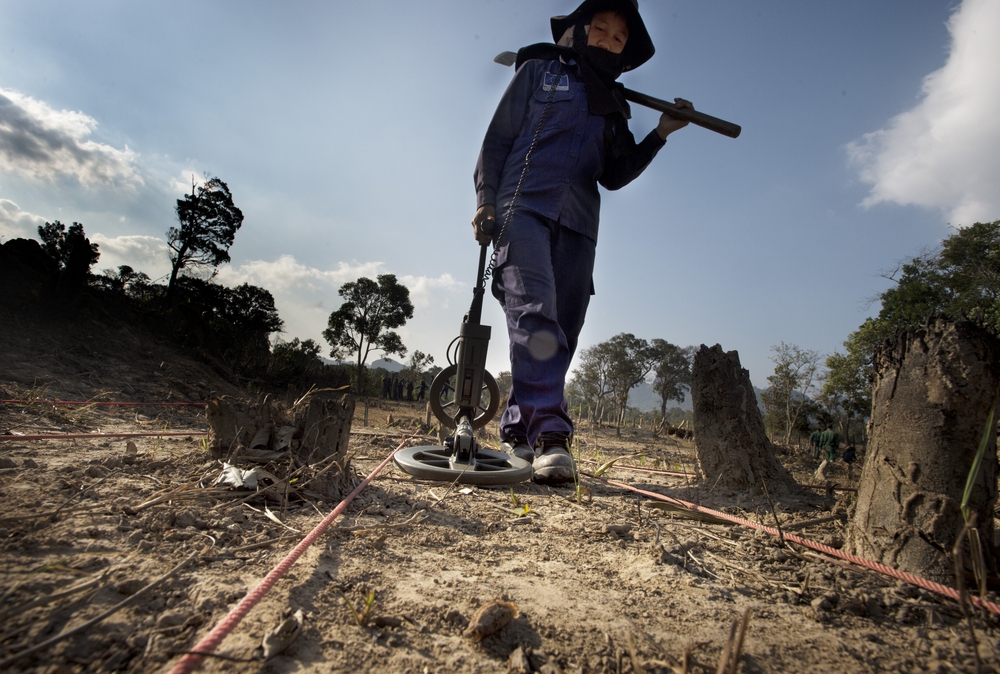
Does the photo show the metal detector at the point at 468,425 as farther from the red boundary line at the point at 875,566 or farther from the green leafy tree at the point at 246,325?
the green leafy tree at the point at 246,325

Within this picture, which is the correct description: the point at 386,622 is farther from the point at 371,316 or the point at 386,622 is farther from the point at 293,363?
the point at 371,316

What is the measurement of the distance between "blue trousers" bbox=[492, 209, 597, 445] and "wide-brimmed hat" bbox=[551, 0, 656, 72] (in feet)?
4.44

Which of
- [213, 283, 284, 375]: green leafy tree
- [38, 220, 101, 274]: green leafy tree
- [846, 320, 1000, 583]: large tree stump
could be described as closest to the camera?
[846, 320, 1000, 583]: large tree stump

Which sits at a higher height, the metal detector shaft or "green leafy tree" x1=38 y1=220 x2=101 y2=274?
"green leafy tree" x1=38 y1=220 x2=101 y2=274

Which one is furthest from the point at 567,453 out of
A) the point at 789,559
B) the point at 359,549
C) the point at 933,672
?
the point at 933,672

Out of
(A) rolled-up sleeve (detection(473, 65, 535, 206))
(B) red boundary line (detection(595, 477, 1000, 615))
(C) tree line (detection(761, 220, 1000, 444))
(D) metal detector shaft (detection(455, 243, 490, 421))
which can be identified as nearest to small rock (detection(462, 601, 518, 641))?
(B) red boundary line (detection(595, 477, 1000, 615))

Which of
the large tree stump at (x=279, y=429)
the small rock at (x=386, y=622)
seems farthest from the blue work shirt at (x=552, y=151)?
the small rock at (x=386, y=622)

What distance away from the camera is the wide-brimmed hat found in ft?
8.79

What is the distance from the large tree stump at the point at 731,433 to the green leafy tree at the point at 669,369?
41216 millimetres

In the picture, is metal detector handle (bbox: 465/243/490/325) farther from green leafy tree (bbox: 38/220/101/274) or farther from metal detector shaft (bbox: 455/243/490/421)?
green leafy tree (bbox: 38/220/101/274)

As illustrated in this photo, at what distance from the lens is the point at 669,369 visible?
→ 41.8 m

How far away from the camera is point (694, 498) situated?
71.0 inches

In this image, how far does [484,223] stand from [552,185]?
0.43 metres

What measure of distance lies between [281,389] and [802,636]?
10169 millimetres
